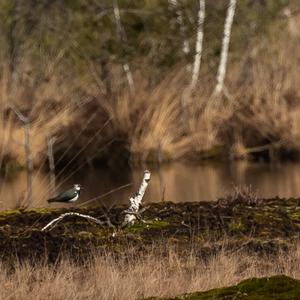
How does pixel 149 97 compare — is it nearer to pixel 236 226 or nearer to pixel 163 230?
pixel 236 226

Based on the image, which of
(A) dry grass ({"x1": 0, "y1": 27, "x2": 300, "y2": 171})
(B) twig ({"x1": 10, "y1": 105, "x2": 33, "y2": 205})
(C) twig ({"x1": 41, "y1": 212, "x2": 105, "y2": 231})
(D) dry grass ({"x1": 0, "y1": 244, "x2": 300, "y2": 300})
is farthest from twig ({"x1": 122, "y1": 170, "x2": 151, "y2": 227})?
(A) dry grass ({"x1": 0, "y1": 27, "x2": 300, "y2": 171})

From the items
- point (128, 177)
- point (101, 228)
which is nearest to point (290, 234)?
point (101, 228)

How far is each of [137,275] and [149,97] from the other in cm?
1480

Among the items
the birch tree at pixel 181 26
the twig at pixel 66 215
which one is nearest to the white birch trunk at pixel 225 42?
the birch tree at pixel 181 26

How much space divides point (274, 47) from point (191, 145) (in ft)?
15.3

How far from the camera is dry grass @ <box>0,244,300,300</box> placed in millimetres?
7570

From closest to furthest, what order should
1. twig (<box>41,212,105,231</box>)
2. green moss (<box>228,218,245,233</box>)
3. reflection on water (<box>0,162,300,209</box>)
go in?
1. twig (<box>41,212,105,231</box>)
2. green moss (<box>228,218,245,233</box>)
3. reflection on water (<box>0,162,300,209</box>)

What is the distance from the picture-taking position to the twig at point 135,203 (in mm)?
9883

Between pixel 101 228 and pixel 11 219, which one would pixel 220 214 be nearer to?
pixel 101 228

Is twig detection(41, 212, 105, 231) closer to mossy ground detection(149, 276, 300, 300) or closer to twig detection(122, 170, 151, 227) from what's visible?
twig detection(122, 170, 151, 227)

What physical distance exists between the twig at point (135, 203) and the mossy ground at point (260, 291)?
3.59 metres

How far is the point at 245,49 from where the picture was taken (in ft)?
91.1

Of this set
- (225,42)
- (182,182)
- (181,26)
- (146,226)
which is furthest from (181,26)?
(146,226)

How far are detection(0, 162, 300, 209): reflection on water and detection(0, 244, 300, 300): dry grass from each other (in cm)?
478
